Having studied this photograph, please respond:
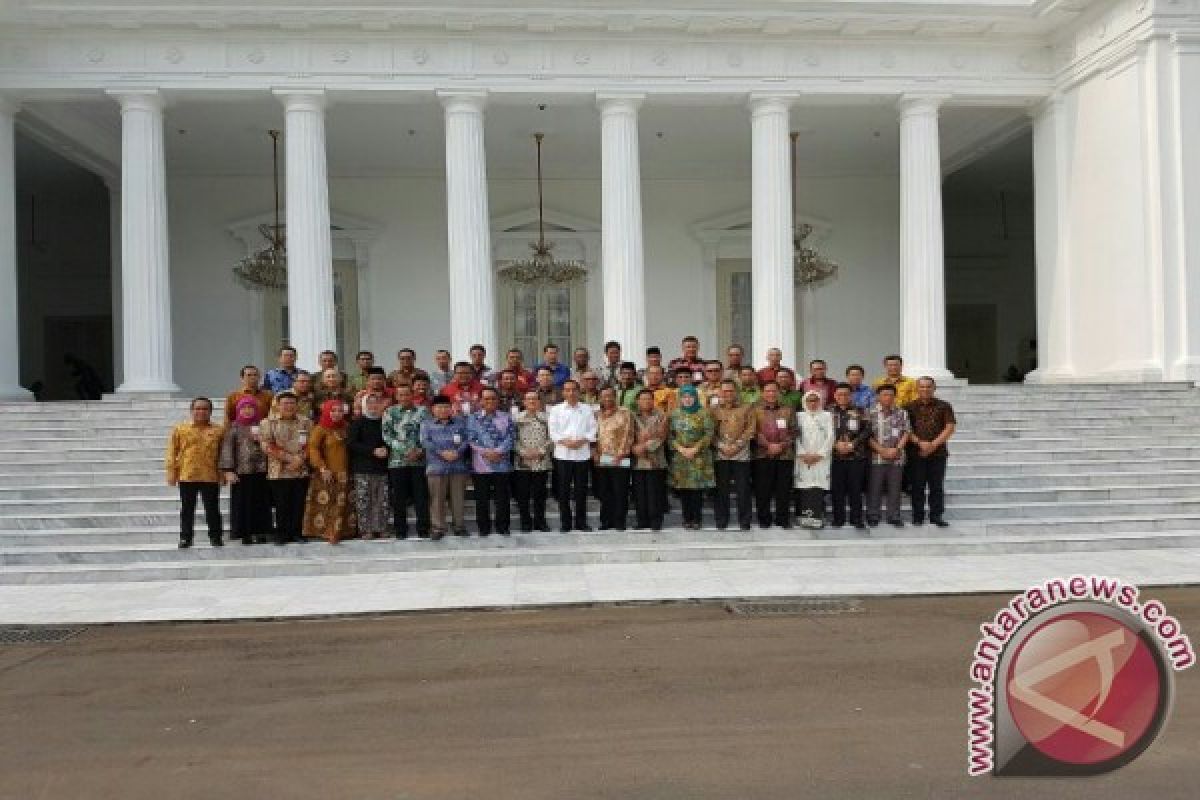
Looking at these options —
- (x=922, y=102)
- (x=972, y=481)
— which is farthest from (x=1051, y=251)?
(x=972, y=481)

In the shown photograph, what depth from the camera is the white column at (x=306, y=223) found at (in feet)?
50.8

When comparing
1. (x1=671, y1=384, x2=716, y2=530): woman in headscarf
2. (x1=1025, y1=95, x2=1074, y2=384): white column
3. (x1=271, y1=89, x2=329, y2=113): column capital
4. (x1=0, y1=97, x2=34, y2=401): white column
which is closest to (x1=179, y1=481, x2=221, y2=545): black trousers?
(x1=671, y1=384, x2=716, y2=530): woman in headscarf

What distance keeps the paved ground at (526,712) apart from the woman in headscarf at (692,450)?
3049 millimetres

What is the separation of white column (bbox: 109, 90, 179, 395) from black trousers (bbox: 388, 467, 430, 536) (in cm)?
715

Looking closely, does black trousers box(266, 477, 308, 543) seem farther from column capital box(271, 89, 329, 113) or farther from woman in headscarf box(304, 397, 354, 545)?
column capital box(271, 89, 329, 113)

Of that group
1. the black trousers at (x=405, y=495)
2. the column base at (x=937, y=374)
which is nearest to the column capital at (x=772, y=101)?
the column base at (x=937, y=374)

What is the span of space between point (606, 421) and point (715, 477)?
1297 millimetres

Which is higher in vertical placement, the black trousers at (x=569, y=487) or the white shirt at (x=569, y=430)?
the white shirt at (x=569, y=430)

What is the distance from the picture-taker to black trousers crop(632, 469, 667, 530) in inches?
404

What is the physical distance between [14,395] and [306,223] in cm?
525

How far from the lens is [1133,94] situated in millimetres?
14969

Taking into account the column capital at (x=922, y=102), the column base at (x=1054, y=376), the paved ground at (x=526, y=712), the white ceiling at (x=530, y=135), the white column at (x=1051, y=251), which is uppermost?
the white ceiling at (x=530, y=135)

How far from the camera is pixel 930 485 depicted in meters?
10.4

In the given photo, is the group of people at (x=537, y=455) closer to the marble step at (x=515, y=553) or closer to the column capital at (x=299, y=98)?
the marble step at (x=515, y=553)
